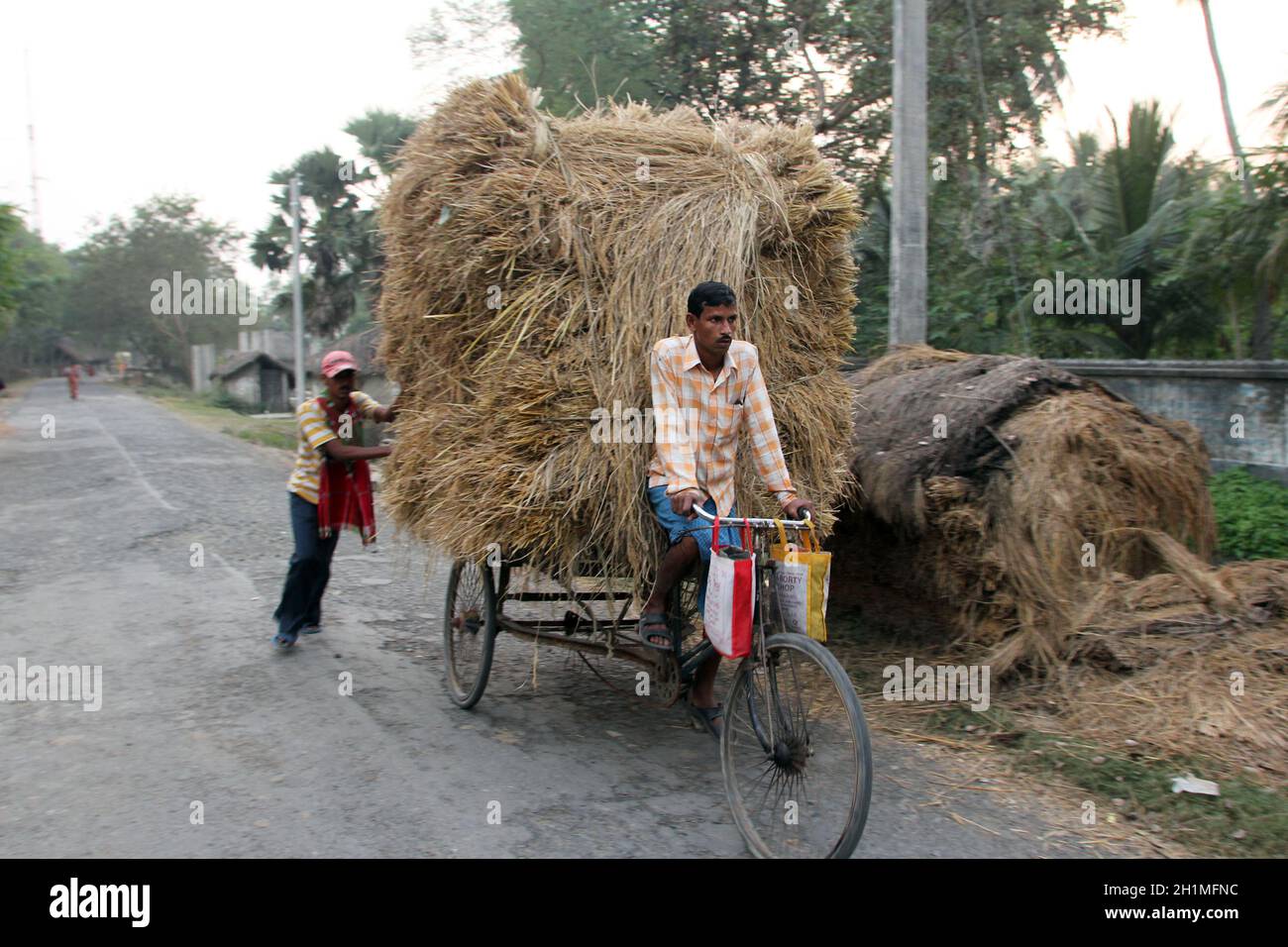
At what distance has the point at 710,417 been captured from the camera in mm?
4133

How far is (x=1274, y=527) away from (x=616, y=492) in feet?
20.7

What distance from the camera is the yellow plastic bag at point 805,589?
351 centimetres

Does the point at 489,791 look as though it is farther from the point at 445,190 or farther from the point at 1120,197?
the point at 1120,197

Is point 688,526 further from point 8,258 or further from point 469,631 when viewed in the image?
point 8,258

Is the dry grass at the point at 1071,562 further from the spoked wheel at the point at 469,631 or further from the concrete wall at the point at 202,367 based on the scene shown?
the concrete wall at the point at 202,367

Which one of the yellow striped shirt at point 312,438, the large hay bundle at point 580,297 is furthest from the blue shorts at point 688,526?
the yellow striped shirt at point 312,438

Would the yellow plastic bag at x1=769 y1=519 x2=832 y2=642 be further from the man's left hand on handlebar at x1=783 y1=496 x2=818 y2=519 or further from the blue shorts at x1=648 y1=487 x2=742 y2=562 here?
the blue shorts at x1=648 y1=487 x2=742 y2=562

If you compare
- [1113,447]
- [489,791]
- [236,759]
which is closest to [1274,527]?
[1113,447]

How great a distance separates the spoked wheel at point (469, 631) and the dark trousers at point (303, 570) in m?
1.02

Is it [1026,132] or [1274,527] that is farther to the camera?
[1026,132]

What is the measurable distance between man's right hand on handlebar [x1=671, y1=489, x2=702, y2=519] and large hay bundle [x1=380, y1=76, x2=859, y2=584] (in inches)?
18.0

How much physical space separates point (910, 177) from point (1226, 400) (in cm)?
373

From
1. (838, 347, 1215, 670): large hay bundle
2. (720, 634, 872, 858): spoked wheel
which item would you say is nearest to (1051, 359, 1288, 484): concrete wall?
(838, 347, 1215, 670): large hay bundle
